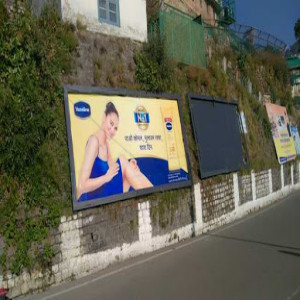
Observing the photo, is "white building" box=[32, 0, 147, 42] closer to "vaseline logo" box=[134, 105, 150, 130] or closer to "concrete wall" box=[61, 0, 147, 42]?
"concrete wall" box=[61, 0, 147, 42]

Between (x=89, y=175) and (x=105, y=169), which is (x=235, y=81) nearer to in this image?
(x=105, y=169)

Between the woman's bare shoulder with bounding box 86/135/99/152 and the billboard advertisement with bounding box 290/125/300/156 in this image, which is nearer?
the woman's bare shoulder with bounding box 86/135/99/152

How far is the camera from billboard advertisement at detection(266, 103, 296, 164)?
57.9ft

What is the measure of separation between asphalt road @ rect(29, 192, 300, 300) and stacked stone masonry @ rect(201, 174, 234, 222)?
0.86m

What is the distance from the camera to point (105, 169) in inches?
299

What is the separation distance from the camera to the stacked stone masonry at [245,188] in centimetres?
1291

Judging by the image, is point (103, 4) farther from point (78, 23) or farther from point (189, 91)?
point (189, 91)

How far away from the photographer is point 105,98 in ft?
25.7

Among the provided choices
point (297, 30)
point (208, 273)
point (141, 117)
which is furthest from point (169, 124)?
point (297, 30)

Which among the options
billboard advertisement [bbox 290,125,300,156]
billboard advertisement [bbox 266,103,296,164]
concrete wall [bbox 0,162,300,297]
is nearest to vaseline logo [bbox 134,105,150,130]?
concrete wall [bbox 0,162,300,297]

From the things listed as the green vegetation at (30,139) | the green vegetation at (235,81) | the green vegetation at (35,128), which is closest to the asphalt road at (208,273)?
the green vegetation at (35,128)

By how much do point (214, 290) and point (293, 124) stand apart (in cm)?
1679

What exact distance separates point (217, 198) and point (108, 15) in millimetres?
5648

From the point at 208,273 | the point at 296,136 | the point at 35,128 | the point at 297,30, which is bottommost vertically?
the point at 208,273
